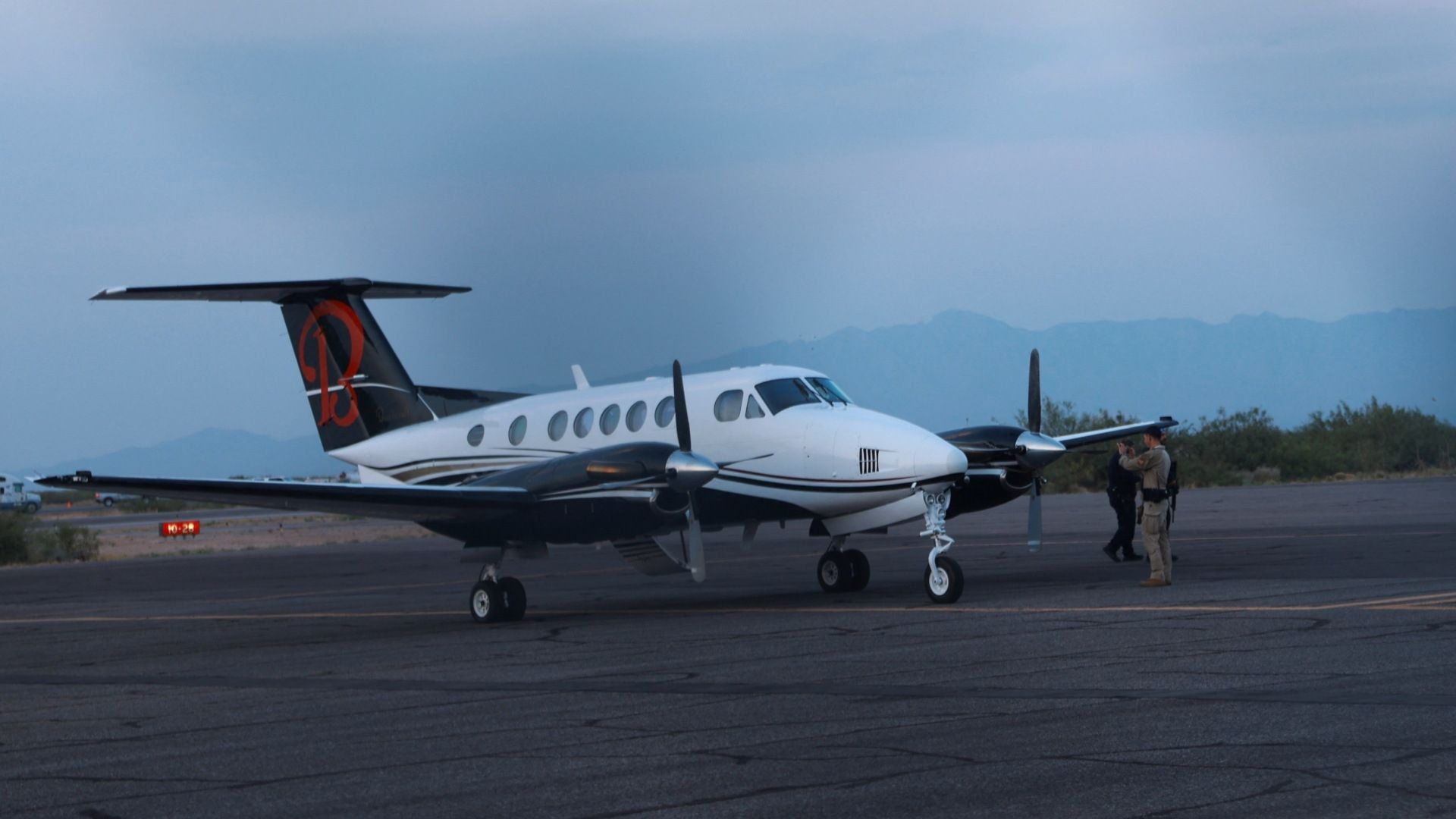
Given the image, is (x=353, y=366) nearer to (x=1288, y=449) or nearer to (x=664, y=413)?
(x=664, y=413)

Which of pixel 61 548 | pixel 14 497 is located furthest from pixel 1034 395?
pixel 14 497

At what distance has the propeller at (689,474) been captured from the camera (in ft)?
57.0

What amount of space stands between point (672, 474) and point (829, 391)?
322cm

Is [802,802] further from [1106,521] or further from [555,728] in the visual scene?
[1106,521]

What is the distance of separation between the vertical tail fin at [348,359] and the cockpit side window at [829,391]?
6.84m

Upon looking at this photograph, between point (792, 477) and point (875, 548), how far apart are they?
40.6 ft

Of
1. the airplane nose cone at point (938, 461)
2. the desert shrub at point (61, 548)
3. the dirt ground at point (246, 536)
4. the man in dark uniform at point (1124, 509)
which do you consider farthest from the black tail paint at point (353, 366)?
the desert shrub at point (61, 548)

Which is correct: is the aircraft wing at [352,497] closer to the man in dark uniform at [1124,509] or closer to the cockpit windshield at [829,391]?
the cockpit windshield at [829,391]

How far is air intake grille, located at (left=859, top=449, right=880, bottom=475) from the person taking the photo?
1825 cm

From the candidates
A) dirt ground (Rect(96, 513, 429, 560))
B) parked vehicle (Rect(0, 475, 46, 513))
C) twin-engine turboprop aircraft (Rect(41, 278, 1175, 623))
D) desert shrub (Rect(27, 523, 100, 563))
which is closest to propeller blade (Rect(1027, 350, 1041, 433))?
twin-engine turboprop aircraft (Rect(41, 278, 1175, 623))

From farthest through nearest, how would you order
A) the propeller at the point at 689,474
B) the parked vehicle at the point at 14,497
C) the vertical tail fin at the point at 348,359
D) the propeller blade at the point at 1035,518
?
1. the parked vehicle at the point at 14,497
2. the vertical tail fin at the point at 348,359
3. the propeller blade at the point at 1035,518
4. the propeller at the point at 689,474

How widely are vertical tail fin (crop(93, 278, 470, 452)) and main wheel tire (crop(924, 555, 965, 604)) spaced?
372 inches

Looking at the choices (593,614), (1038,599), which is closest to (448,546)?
(593,614)

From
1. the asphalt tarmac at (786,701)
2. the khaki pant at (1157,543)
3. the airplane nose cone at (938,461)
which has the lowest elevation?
the asphalt tarmac at (786,701)
